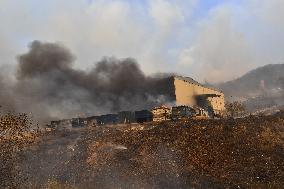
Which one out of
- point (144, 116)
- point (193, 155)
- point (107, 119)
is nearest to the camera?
point (193, 155)

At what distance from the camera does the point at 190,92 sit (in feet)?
230

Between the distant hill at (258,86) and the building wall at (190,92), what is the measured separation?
11.4m

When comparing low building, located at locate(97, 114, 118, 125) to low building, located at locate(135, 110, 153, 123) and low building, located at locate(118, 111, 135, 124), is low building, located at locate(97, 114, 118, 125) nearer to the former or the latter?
low building, located at locate(118, 111, 135, 124)

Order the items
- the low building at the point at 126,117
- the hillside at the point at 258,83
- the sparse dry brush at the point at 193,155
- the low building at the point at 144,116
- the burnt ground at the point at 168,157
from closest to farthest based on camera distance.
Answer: the sparse dry brush at the point at 193,155, the burnt ground at the point at 168,157, the low building at the point at 144,116, the low building at the point at 126,117, the hillside at the point at 258,83

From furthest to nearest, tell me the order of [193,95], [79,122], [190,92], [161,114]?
[193,95] → [190,92] → [79,122] → [161,114]

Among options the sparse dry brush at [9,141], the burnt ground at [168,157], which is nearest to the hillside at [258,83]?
the burnt ground at [168,157]

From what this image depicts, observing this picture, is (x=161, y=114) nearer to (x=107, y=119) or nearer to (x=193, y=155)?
(x=107, y=119)

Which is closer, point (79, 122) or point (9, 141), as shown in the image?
point (9, 141)

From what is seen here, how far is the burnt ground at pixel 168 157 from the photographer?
26.0 meters

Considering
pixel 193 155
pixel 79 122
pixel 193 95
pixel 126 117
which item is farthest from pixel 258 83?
pixel 193 155

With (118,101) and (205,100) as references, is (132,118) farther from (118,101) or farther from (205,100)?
(205,100)

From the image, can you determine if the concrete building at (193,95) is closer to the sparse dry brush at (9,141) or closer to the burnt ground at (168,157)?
the burnt ground at (168,157)

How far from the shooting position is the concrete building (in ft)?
211

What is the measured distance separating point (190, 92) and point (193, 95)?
2094 mm
